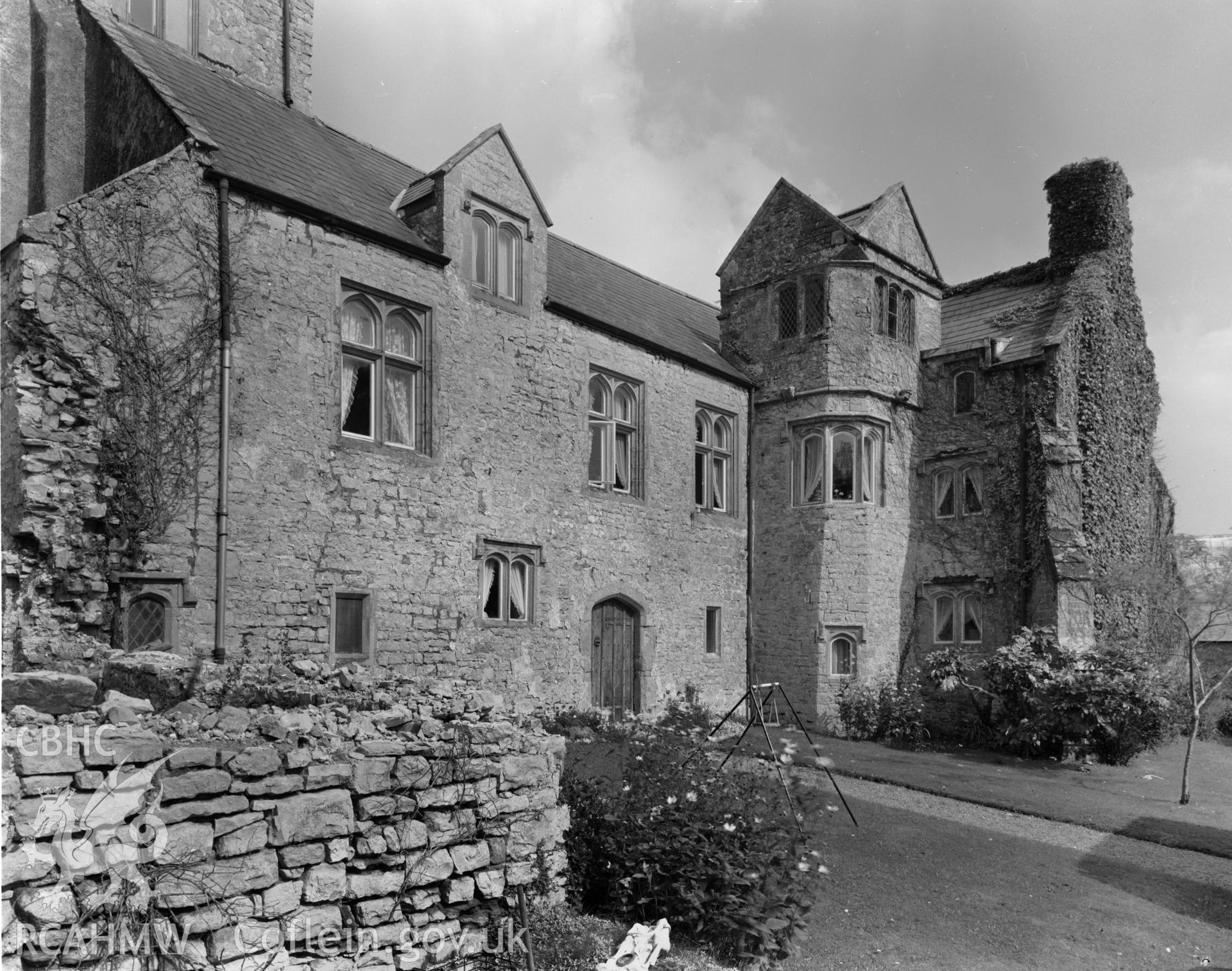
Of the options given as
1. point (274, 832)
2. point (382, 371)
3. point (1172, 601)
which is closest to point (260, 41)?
point (382, 371)

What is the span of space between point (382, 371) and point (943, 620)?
1367 centimetres

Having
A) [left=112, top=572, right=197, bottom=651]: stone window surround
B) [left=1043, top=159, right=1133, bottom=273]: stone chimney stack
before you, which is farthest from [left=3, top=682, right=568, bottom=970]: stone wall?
[left=1043, top=159, right=1133, bottom=273]: stone chimney stack

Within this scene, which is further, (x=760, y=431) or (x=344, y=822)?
(x=760, y=431)

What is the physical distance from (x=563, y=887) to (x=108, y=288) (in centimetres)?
804

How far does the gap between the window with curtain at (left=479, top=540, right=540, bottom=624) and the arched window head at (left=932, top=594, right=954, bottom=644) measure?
10.00m

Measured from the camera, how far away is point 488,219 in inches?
587

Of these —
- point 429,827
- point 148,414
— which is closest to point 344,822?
point 429,827

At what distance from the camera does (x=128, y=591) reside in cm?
1004

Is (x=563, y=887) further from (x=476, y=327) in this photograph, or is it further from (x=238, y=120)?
(x=238, y=120)

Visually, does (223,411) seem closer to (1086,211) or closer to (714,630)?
(714,630)

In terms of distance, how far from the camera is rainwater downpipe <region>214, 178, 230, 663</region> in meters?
10.6

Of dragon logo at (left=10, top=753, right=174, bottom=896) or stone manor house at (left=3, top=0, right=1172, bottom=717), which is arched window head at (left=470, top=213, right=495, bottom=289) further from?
dragon logo at (left=10, top=753, right=174, bottom=896)

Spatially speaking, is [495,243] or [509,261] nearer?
[495,243]

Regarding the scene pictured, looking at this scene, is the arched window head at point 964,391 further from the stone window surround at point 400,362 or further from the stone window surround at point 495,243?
the stone window surround at point 400,362
